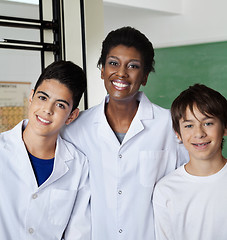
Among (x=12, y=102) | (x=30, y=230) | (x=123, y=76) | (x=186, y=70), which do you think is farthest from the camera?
(x=186, y=70)

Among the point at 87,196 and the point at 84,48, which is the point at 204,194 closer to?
the point at 87,196

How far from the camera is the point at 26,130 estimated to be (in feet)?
5.53

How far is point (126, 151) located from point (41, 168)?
357mm

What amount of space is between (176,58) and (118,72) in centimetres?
295

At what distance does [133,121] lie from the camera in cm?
173

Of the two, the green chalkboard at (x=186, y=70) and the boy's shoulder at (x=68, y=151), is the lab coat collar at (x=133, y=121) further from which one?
the green chalkboard at (x=186, y=70)

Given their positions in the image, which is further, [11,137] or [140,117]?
[140,117]

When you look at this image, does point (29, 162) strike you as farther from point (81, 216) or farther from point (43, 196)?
point (81, 216)

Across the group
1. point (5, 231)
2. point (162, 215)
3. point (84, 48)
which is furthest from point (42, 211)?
point (84, 48)

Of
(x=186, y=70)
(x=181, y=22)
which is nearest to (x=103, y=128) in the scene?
(x=186, y=70)

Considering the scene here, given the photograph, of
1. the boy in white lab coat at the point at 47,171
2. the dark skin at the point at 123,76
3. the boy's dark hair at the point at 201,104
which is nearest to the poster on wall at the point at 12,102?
the boy in white lab coat at the point at 47,171

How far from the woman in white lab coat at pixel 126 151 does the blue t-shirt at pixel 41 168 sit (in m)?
0.18

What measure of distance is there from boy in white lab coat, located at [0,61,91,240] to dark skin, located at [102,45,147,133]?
0.45 ft

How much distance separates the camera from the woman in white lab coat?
1691mm
